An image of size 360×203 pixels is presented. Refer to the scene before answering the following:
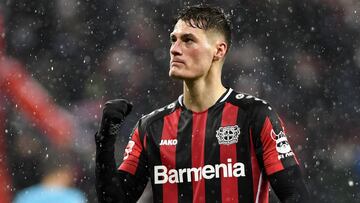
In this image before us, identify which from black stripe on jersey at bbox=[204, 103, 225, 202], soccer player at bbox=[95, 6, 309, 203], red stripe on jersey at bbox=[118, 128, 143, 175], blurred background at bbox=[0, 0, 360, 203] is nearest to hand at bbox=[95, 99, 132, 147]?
soccer player at bbox=[95, 6, 309, 203]

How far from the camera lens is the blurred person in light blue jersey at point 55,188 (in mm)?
6848

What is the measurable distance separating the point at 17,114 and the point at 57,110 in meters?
0.39

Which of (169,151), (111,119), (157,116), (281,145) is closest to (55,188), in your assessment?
(157,116)

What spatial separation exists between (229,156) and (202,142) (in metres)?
0.13

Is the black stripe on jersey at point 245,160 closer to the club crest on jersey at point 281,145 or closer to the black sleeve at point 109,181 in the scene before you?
the club crest on jersey at point 281,145

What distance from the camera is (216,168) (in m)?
2.87

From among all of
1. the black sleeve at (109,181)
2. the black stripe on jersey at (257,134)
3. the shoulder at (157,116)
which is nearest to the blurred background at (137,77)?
the shoulder at (157,116)

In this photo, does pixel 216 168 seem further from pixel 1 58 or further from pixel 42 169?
pixel 1 58

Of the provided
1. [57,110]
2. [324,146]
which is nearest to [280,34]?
[324,146]

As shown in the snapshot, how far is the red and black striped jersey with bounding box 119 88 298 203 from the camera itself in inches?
110

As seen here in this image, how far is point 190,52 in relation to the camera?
291 centimetres

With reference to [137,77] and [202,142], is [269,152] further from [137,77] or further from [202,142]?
[137,77]

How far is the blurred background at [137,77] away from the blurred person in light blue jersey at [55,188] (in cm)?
1

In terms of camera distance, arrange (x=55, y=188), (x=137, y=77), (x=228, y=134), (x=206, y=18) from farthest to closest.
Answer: (x=137, y=77) < (x=55, y=188) < (x=206, y=18) < (x=228, y=134)
